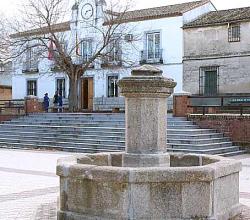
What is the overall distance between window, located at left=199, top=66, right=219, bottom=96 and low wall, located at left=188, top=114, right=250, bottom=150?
10628mm

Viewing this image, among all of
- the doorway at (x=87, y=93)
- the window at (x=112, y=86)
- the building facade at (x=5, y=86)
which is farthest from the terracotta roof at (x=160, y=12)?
the building facade at (x=5, y=86)

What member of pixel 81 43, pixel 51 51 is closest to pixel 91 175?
pixel 51 51

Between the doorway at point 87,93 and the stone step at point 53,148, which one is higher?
the doorway at point 87,93

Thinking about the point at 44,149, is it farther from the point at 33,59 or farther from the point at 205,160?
the point at 33,59

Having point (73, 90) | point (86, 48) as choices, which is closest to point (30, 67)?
point (86, 48)

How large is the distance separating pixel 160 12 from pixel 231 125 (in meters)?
16.4

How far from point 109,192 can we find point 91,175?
34 centimetres

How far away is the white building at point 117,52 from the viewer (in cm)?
3341

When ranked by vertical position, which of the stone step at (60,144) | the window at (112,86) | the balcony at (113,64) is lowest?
the stone step at (60,144)

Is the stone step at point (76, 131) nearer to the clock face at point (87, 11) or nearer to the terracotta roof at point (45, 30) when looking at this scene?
the terracotta roof at point (45, 30)

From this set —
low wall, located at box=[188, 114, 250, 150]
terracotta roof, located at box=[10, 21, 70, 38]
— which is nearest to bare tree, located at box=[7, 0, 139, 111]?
terracotta roof, located at box=[10, 21, 70, 38]

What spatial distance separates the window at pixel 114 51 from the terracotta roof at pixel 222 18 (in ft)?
15.7

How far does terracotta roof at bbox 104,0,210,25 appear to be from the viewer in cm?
3338

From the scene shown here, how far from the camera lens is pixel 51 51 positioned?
3055 cm
